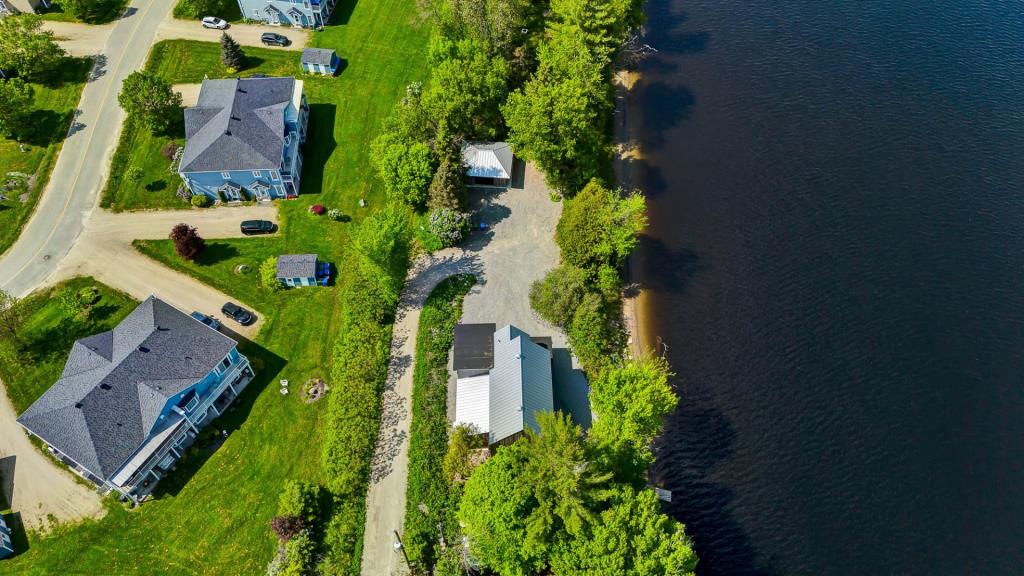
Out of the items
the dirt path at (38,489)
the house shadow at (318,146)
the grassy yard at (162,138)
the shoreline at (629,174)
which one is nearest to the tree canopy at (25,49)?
the grassy yard at (162,138)

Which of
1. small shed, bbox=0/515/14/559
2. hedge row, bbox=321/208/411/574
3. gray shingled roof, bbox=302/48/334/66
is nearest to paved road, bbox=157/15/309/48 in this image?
gray shingled roof, bbox=302/48/334/66

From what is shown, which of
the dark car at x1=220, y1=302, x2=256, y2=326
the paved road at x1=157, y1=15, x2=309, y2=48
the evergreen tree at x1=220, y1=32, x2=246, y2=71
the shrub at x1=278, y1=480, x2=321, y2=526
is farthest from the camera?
the paved road at x1=157, y1=15, x2=309, y2=48

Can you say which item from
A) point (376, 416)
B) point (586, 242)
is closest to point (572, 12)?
point (586, 242)

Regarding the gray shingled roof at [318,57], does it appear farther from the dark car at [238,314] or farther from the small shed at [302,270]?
the dark car at [238,314]

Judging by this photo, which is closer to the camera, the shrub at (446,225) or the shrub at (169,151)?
the shrub at (446,225)

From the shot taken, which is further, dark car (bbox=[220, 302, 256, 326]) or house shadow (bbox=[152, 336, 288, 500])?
dark car (bbox=[220, 302, 256, 326])

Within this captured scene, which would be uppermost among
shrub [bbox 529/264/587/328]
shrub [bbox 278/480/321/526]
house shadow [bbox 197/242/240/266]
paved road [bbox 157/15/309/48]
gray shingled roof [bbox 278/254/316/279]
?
paved road [bbox 157/15/309/48]

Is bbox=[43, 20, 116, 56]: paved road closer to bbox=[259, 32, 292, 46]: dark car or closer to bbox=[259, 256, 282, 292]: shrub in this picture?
bbox=[259, 32, 292, 46]: dark car

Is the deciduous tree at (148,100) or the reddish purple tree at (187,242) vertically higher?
the deciduous tree at (148,100)

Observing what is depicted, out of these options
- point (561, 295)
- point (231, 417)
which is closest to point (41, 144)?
point (231, 417)
